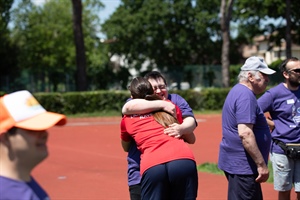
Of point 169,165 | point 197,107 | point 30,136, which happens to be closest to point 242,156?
point 169,165

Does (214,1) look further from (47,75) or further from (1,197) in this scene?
(1,197)

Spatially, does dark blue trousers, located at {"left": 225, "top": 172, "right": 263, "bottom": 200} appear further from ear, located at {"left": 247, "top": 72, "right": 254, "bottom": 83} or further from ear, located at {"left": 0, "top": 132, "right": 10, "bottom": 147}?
ear, located at {"left": 0, "top": 132, "right": 10, "bottom": 147}

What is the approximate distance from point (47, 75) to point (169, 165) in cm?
3371

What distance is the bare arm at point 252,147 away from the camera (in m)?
4.58

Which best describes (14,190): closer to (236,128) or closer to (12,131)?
(12,131)

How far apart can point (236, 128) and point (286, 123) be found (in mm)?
1309

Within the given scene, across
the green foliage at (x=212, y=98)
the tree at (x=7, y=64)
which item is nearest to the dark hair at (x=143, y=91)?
the green foliage at (x=212, y=98)

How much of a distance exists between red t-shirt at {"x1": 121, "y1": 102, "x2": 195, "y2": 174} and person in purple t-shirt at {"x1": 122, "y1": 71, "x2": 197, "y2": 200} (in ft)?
0.22

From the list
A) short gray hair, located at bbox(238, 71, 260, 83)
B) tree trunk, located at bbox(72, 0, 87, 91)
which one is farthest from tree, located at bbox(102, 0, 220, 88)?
short gray hair, located at bbox(238, 71, 260, 83)

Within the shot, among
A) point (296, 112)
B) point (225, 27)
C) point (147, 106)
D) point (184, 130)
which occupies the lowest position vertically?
point (296, 112)

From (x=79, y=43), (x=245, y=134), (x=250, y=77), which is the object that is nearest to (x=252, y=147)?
(x=245, y=134)

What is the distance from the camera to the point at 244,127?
15.1ft

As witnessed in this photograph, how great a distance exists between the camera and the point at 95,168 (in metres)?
11.0

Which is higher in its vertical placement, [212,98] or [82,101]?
[82,101]
